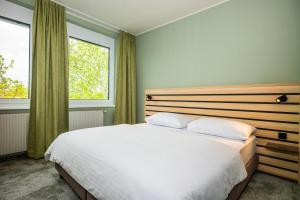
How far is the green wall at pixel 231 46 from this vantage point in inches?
84.4

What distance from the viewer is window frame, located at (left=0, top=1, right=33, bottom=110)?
2431 mm

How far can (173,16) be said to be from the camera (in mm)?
3158

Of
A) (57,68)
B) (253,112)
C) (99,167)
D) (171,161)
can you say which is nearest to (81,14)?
(57,68)

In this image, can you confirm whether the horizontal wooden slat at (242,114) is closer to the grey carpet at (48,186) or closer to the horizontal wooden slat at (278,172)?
the horizontal wooden slat at (278,172)

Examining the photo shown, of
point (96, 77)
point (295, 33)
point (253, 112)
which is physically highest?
point (295, 33)

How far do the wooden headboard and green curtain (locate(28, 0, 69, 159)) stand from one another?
2.50m

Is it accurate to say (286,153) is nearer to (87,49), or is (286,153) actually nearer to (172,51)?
(172,51)

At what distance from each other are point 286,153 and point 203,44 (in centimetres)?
204

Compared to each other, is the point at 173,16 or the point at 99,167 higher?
the point at 173,16

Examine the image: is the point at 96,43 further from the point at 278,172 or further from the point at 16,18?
the point at 278,172

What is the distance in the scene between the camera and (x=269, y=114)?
7.13ft

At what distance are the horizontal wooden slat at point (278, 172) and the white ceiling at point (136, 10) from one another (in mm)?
2629

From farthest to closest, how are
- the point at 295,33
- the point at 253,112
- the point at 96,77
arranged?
1. the point at 96,77
2. the point at 253,112
3. the point at 295,33

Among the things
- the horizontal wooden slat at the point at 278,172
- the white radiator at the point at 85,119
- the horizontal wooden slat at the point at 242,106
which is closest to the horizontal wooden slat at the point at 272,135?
the horizontal wooden slat at the point at 242,106
